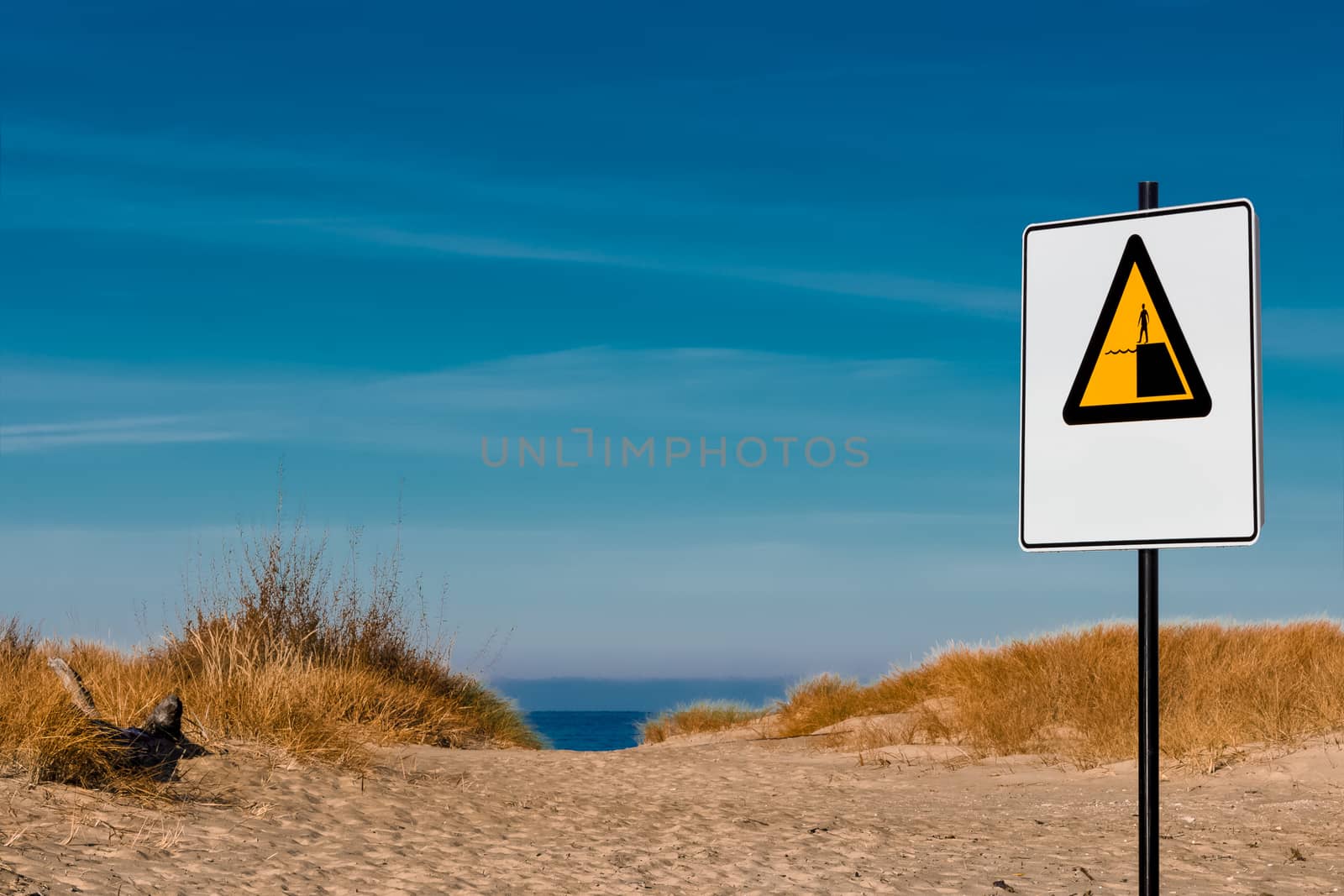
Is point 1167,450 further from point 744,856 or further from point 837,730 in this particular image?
point 837,730

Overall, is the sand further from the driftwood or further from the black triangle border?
the black triangle border

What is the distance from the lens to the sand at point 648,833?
21.0ft

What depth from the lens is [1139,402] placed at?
318 centimetres

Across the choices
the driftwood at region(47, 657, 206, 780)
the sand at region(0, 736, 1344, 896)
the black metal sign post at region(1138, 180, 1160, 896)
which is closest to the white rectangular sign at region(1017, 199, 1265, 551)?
the black metal sign post at region(1138, 180, 1160, 896)

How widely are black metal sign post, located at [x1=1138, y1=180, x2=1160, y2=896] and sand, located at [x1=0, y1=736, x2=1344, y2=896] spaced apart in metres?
3.60

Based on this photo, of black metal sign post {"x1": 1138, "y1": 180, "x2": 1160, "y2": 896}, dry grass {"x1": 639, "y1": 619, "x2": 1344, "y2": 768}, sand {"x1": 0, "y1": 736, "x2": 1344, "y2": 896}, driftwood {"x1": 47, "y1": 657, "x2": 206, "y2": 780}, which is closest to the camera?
black metal sign post {"x1": 1138, "y1": 180, "x2": 1160, "y2": 896}

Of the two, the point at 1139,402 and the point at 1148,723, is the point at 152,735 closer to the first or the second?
the point at 1148,723

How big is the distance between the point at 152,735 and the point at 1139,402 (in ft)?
24.9

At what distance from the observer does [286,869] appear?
6.48 meters

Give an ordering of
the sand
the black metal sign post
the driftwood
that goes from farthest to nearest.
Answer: the driftwood → the sand → the black metal sign post

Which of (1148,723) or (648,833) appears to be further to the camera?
(648,833)

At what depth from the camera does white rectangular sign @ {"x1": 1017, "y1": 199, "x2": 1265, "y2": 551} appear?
307cm

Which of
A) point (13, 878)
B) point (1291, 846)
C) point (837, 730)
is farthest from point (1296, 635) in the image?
point (13, 878)

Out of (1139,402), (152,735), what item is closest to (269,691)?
(152,735)
